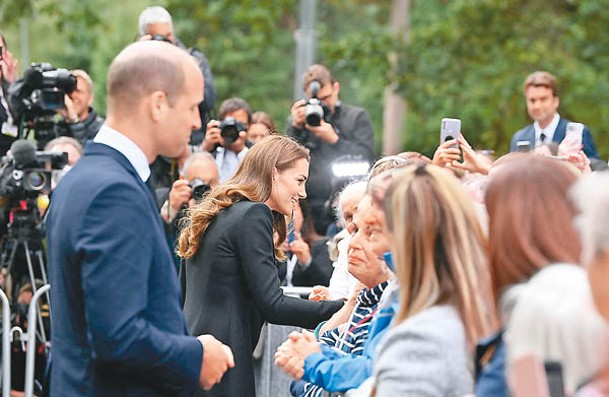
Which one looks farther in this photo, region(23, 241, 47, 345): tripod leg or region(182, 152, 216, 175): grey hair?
region(182, 152, 216, 175): grey hair

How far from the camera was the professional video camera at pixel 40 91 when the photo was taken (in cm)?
820

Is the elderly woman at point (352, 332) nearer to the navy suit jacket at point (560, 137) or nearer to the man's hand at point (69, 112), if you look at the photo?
the navy suit jacket at point (560, 137)

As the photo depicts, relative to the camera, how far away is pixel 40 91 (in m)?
8.19

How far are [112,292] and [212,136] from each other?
18.1 ft

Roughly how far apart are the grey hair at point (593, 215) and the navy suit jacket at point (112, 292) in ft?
4.79

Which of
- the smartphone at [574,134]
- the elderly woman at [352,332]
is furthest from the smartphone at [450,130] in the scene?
the elderly woman at [352,332]

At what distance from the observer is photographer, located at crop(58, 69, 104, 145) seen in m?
9.88

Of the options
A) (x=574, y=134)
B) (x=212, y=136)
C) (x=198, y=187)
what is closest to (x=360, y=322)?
(x=198, y=187)

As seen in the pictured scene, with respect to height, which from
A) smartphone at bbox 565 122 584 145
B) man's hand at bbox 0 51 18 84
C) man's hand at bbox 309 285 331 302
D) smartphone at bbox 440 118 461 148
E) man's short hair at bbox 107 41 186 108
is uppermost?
man's short hair at bbox 107 41 186 108

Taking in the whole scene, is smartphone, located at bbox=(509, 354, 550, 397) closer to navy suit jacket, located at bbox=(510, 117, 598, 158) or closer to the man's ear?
the man's ear

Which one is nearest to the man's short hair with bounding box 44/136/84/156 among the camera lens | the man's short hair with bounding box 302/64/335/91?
the camera lens

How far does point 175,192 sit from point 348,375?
379 cm

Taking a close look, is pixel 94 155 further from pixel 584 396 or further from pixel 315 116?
pixel 315 116

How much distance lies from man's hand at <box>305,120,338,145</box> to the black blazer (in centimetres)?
408
